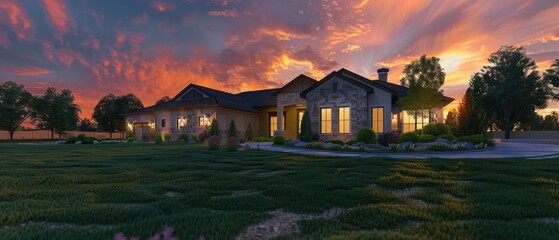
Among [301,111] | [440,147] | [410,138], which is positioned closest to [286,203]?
[440,147]

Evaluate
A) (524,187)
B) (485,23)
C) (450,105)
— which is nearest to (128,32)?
(524,187)

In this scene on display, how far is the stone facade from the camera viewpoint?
17453 millimetres

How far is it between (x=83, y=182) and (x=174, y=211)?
2809mm

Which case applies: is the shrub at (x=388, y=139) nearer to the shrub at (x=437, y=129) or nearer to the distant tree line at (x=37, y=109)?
the shrub at (x=437, y=129)

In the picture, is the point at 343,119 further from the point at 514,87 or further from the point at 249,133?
the point at 514,87

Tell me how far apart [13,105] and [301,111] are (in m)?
44.6

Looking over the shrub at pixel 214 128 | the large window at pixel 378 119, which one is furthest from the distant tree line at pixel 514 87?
the shrub at pixel 214 128

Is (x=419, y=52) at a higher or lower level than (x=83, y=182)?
higher

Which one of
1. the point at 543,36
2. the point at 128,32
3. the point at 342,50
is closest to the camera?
the point at 543,36

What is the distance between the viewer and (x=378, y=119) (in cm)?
1741

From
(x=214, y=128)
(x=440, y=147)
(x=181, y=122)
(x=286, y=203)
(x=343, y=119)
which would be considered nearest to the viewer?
(x=286, y=203)

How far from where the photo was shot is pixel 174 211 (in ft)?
9.90

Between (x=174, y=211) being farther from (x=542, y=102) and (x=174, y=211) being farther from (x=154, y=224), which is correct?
(x=542, y=102)

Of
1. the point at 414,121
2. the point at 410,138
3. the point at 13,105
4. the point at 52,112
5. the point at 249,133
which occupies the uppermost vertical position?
the point at 13,105
